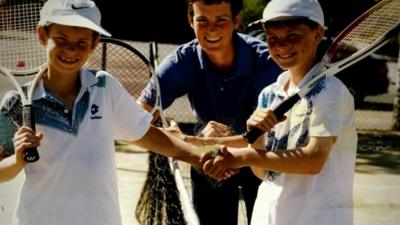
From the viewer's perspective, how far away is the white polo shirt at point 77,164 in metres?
2.59

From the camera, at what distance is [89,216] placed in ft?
8.68

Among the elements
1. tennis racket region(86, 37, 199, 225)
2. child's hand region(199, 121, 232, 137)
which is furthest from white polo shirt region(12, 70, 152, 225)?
child's hand region(199, 121, 232, 137)

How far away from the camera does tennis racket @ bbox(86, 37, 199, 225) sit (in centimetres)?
366

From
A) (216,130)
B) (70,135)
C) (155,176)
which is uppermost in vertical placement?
(70,135)

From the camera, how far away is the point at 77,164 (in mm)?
2627

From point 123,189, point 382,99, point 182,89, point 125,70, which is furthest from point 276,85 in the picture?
point 382,99

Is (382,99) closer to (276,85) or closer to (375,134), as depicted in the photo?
(375,134)

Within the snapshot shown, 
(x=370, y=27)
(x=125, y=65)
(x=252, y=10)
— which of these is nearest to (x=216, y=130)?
(x=370, y=27)

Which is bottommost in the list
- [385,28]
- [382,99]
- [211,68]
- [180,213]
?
[382,99]

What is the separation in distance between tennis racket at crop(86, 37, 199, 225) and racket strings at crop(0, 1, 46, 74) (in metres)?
0.32

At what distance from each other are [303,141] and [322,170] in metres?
0.13

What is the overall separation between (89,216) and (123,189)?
413 cm

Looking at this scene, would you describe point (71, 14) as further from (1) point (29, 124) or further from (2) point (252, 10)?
(2) point (252, 10)

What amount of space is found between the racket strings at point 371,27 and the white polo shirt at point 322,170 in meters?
0.61
